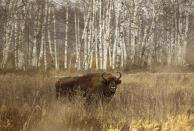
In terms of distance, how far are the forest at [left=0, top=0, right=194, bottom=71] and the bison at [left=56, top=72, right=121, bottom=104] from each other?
15795 millimetres

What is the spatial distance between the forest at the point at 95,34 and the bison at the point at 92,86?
15.8 m

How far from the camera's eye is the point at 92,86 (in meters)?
12.6

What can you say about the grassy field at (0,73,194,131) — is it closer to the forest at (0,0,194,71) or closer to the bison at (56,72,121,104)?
the bison at (56,72,121,104)

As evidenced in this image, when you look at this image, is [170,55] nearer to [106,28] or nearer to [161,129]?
[106,28]

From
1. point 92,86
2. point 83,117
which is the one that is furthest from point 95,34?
point 83,117

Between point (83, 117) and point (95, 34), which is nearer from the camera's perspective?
point (83, 117)

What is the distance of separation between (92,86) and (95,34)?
20145mm

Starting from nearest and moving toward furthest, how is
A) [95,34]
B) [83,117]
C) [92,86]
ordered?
1. [83,117]
2. [92,86]
3. [95,34]

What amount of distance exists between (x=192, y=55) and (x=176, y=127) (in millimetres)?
46385

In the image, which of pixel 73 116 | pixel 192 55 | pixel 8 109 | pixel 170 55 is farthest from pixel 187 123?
pixel 192 55

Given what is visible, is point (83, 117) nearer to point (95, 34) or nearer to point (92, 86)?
point (92, 86)

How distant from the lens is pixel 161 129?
808 cm

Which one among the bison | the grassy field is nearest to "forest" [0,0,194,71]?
the bison

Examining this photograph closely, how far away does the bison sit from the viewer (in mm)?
12117
